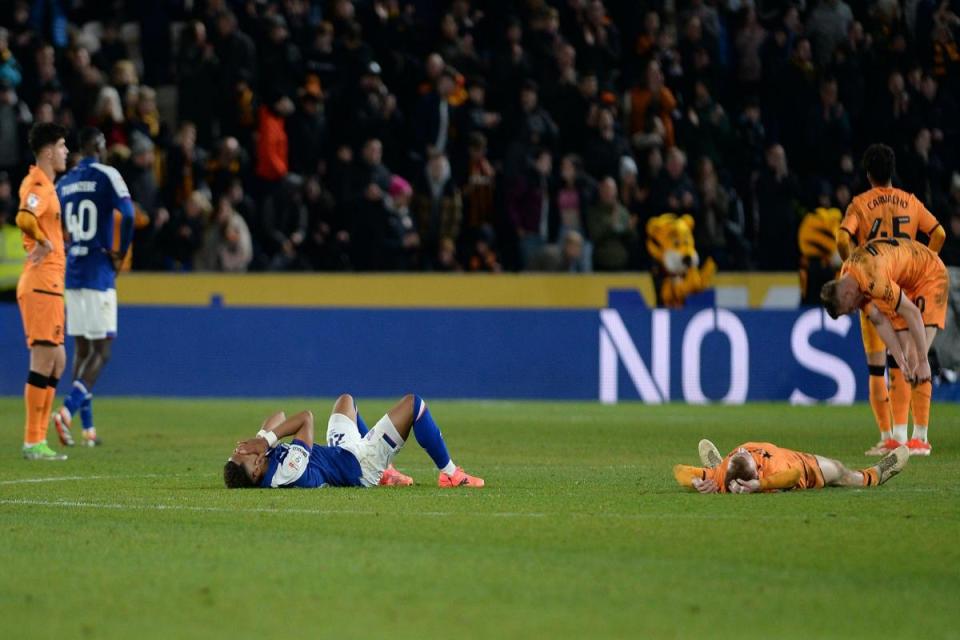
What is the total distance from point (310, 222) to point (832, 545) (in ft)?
48.6

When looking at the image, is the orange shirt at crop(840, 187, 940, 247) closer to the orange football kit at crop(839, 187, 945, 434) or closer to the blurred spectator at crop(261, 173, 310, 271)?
the orange football kit at crop(839, 187, 945, 434)

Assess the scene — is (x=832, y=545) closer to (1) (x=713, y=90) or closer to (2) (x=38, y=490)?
(2) (x=38, y=490)

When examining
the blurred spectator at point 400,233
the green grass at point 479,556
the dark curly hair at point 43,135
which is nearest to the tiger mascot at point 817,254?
the blurred spectator at point 400,233

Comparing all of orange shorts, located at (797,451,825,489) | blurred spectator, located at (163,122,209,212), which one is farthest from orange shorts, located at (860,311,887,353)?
blurred spectator, located at (163,122,209,212)

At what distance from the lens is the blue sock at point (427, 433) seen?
10.3 m

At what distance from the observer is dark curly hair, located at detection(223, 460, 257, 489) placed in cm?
1019

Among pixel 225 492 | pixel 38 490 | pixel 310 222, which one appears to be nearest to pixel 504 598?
pixel 225 492

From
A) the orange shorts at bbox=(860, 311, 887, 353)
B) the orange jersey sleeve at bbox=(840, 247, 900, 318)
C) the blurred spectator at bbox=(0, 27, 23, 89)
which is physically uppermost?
the blurred spectator at bbox=(0, 27, 23, 89)

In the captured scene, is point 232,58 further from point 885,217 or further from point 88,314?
point 885,217

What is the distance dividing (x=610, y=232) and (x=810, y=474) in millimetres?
12137

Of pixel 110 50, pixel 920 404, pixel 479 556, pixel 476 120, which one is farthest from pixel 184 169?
Result: pixel 479 556

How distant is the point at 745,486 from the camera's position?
998 cm

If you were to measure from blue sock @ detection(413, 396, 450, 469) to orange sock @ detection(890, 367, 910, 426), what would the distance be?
14.7 feet

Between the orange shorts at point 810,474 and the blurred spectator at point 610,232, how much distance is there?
472 inches
